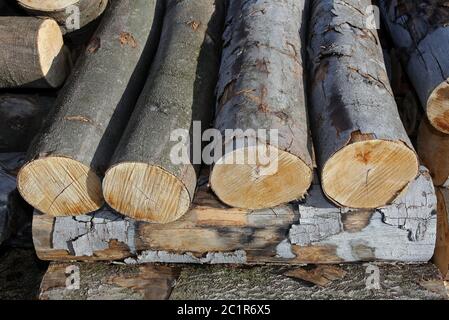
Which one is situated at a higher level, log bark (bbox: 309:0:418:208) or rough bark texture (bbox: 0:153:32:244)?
log bark (bbox: 309:0:418:208)

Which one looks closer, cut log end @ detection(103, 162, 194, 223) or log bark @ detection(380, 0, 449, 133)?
cut log end @ detection(103, 162, 194, 223)

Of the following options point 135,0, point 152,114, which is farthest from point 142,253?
point 135,0

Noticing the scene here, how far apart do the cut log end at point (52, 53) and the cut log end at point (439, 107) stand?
2.33 metres

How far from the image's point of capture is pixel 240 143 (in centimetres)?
243

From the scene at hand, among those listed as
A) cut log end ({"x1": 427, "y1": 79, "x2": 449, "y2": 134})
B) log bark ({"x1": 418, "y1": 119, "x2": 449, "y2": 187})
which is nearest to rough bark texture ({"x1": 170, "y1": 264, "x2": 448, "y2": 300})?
log bark ({"x1": 418, "y1": 119, "x2": 449, "y2": 187})

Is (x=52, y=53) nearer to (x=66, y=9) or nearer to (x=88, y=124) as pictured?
(x=66, y=9)

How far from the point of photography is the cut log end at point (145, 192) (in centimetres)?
253

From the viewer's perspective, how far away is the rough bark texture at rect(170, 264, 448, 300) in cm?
278

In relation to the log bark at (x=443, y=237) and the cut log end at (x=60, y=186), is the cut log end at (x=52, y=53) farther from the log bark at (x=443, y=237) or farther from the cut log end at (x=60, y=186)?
the log bark at (x=443, y=237)

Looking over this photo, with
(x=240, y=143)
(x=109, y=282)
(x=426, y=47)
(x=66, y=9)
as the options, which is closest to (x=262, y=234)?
(x=240, y=143)

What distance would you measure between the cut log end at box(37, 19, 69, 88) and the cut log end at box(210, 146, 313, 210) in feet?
5.01

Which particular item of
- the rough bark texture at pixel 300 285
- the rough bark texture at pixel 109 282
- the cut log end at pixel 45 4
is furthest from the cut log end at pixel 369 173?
the cut log end at pixel 45 4

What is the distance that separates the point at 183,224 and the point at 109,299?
565 millimetres

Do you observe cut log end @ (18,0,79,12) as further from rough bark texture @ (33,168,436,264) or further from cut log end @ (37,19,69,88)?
rough bark texture @ (33,168,436,264)
